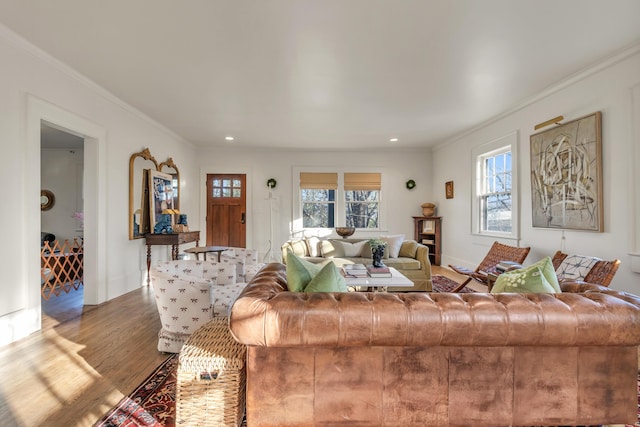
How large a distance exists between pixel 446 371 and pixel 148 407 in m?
1.66

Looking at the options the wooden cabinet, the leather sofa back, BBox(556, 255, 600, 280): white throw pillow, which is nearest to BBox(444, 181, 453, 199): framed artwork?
the wooden cabinet

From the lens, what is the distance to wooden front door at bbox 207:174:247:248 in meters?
6.83

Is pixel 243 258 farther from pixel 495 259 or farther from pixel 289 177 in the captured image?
pixel 495 259

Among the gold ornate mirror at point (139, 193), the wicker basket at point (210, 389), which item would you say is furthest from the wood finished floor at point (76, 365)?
the gold ornate mirror at point (139, 193)

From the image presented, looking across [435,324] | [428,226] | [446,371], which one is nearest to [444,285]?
[428,226]

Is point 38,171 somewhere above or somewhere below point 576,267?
above

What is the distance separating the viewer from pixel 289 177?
6895 millimetres

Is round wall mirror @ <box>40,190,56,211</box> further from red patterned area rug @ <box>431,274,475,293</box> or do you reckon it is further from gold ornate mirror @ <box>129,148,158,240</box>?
red patterned area rug @ <box>431,274,475,293</box>

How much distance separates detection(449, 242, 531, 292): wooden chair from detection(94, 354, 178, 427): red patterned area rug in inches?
142

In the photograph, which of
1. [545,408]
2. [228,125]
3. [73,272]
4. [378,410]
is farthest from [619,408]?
[73,272]

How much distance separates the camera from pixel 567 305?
1351 mm

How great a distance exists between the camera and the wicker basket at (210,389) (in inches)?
59.0

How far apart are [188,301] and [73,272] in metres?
3.81

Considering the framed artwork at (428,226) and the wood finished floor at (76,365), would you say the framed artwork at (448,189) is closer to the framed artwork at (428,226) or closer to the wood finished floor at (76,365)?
the framed artwork at (428,226)
